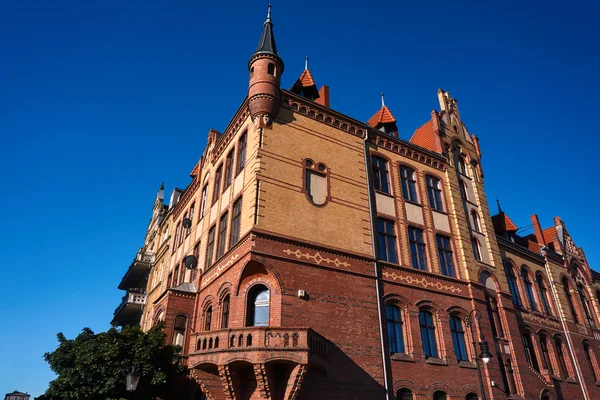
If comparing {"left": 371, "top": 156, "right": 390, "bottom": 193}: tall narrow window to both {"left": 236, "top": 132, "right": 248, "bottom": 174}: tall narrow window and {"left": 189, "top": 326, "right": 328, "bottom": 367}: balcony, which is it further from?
{"left": 189, "top": 326, "right": 328, "bottom": 367}: balcony

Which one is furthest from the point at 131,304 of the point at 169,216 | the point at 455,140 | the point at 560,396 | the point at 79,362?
the point at 560,396

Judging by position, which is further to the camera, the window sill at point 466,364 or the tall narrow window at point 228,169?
the tall narrow window at point 228,169

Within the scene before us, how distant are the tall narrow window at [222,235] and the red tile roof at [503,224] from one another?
22.2 meters

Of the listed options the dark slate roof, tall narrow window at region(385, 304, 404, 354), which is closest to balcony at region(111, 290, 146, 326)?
tall narrow window at region(385, 304, 404, 354)

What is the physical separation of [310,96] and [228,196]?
756cm

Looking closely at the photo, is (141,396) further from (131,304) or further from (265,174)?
(131,304)

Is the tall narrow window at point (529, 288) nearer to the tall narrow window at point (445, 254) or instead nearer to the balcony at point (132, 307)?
the tall narrow window at point (445, 254)

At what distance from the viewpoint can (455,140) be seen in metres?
30.0

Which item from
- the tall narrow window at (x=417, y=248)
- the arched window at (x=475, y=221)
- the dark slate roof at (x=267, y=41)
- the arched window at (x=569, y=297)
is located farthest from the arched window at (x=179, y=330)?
the arched window at (x=569, y=297)

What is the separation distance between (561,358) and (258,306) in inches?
907

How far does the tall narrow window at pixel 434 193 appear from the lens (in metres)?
25.7

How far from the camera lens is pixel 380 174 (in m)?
24.3

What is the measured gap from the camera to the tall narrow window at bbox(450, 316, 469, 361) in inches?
837

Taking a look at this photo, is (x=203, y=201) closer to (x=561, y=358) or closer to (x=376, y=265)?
(x=376, y=265)
